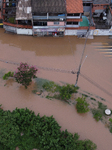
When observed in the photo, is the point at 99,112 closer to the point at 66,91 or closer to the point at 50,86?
the point at 66,91

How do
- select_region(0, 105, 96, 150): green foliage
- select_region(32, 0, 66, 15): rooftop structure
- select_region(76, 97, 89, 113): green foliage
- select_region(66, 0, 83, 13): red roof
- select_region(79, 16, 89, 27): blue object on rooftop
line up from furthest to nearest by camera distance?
select_region(79, 16, 89, 27): blue object on rooftop
select_region(66, 0, 83, 13): red roof
select_region(32, 0, 66, 15): rooftop structure
select_region(76, 97, 89, 113): green foliage
select_region(0, 105, 96, 150): green foliage

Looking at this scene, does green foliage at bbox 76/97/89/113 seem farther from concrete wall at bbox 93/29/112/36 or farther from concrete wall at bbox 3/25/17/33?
concrete wall at bbox 3/25/17/33

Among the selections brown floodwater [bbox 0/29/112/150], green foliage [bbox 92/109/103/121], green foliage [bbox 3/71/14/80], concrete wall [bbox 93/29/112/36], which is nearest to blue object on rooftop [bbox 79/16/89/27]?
concrete wall [bbox 93/29/112/36]

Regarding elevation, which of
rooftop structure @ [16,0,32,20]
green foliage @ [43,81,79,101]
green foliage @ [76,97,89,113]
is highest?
rooftop structure @ [16,0,32,20]

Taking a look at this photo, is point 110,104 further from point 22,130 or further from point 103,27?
point 103,27

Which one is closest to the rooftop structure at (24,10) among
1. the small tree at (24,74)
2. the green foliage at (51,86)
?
the small tree at (24,74)

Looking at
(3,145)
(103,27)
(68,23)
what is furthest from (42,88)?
(103,27)

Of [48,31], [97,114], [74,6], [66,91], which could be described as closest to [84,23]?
[74,6]
